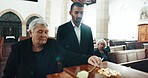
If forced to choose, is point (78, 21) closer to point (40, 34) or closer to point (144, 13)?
point (40, 34)

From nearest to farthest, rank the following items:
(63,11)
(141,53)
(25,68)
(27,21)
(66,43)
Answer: (25,68)
(66,43)
(141,53)
(63,11)
(27,21)

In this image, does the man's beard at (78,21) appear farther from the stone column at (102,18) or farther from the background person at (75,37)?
the stone column at (102,18)

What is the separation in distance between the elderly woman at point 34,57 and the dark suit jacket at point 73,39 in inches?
15.1

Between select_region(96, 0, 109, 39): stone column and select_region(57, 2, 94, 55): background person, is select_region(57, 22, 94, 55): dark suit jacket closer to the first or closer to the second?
select_region(57, 2, 94, 55): background person

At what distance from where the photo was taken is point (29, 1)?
1312cm

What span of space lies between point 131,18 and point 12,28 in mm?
9431

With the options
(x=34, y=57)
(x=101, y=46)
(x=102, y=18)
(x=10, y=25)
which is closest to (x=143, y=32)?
(x=102, y=18)

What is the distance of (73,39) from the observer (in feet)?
6.97

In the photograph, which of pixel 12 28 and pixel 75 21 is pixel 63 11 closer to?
pixel 12 28

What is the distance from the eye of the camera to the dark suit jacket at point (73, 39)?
211cm

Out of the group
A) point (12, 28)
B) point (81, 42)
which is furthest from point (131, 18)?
point (81, 42)

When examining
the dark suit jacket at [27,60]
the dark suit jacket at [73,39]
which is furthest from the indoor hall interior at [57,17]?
the dark suit jacket at [27,60]

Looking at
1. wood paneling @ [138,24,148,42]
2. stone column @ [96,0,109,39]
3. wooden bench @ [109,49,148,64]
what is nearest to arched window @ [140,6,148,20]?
wood paneling @ [138,24,148,42]

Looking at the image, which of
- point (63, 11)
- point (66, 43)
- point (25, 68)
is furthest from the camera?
point (63, 11)
